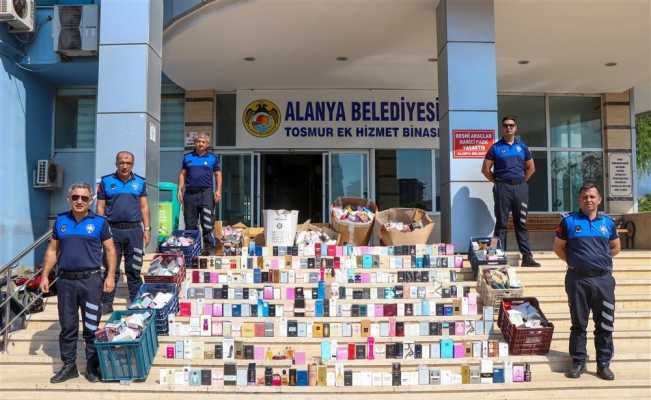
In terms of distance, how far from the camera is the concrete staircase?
14.6ft

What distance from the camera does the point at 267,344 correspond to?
5.12m

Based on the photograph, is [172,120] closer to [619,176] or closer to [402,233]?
[402,233]

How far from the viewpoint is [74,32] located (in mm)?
9367

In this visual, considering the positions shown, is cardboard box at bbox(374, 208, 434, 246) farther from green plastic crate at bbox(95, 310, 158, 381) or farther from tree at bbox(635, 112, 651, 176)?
tree at bbox(635, 112, 651, 176)

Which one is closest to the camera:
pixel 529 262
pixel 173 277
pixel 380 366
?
pixel 380 366

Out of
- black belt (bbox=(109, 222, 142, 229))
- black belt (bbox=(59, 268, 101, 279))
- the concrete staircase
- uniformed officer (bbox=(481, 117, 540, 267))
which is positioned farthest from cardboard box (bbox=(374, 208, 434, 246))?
black belt (bbox=(59, 268, 101, 279))

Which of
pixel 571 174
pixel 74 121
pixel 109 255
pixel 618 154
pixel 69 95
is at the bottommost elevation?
pixel 109 255

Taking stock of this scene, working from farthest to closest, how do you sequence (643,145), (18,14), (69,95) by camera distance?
(643,145) → (69,95) → (18,14)

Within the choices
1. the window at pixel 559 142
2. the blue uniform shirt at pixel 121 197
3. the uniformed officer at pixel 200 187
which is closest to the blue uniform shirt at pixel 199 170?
the uniformed officer at pixel 200 187

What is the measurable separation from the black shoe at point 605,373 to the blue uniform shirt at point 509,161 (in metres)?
2.54

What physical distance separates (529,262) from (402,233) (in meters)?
1.49

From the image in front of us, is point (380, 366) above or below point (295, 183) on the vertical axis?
below

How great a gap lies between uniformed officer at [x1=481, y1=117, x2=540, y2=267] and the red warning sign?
75 centimetres

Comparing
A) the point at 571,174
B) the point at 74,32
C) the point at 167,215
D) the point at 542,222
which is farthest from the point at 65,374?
the point at 571,174
